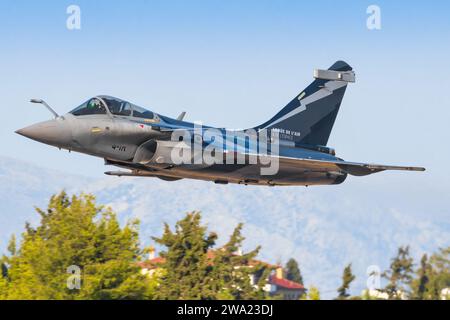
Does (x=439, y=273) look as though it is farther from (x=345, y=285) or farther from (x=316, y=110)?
(x=316, y=110)

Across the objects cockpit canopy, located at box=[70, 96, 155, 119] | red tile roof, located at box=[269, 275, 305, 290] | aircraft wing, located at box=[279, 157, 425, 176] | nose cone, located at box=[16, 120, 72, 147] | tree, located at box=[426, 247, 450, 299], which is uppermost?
cockpit canopy, located at box=[70, 96, 155, 119]

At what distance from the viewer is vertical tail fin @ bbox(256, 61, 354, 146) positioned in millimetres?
28172

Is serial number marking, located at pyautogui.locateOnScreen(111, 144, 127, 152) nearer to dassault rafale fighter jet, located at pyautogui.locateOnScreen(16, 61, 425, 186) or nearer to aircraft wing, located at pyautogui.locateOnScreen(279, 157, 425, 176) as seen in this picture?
dassault rafale fighter jet, located at pyautogui.locateOnScreen(16, 61, 425, 186)

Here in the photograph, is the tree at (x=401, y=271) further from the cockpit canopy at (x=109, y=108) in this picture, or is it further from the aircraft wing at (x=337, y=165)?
the cockpit canopy at (x=109, y=108)

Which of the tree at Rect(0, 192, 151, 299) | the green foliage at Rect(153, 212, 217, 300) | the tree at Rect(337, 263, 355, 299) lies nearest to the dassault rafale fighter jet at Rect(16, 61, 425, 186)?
the tree at Rect(0, 192, 151, 299)

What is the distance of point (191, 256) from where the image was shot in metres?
58.7

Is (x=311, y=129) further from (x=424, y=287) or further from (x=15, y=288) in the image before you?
(x=424, y=287)

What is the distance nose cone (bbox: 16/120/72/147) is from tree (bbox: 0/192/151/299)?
2140cm

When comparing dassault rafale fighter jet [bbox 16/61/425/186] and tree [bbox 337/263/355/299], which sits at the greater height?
dassault rafale fighter jet [bbox 16/61/425/186]

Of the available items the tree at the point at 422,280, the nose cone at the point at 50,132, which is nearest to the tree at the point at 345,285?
the tree at the point at 422,280

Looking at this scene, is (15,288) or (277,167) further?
(15,288)
